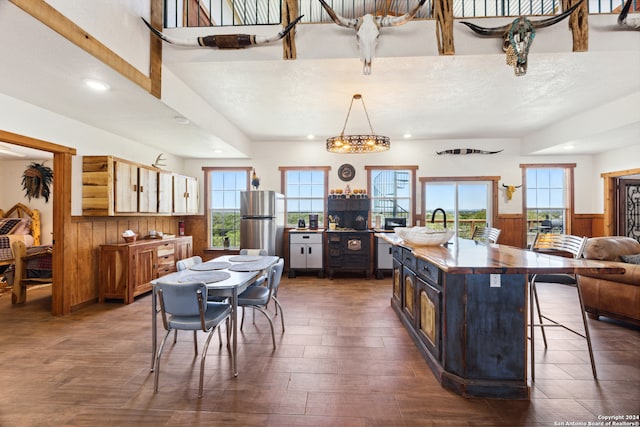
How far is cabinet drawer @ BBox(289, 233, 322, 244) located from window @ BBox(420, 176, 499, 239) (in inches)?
90.6

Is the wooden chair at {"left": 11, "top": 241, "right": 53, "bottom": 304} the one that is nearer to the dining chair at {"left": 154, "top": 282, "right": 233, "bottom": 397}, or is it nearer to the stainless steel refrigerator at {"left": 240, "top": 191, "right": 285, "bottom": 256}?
the stainless steel refrigerator at {"left": 240, "top": 191, "right": 285, "bottom": 256}

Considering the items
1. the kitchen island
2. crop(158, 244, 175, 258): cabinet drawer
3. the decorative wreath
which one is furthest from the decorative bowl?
the decorative wreath

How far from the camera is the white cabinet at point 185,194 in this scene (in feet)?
18.4

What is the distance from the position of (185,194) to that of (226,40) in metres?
3.64

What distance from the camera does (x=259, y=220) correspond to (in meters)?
5.71

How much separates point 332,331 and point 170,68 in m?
3.32

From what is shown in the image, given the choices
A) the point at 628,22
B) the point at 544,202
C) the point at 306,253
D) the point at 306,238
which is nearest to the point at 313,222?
the point at 306,238

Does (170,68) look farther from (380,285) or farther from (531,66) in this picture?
(380,285)

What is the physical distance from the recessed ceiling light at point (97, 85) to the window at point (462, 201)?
18.1 ft

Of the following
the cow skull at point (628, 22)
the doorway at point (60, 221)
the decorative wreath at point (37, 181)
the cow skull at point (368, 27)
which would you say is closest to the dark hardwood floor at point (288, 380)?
the doorway at point (60, 221)

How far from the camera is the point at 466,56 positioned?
10.0 ft

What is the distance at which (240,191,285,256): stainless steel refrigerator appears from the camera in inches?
225

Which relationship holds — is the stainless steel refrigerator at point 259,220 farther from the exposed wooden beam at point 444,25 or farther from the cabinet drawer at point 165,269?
the exposed wooden beam at point 444,25

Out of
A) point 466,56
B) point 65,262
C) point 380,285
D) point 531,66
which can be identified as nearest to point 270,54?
point 466,56
